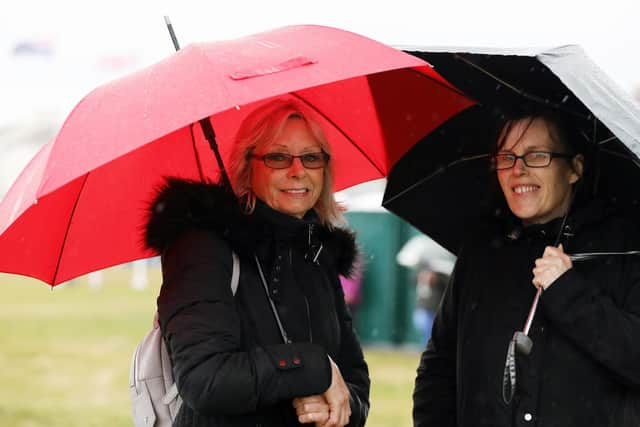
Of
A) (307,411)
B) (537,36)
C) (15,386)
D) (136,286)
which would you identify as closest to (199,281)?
(307,411)

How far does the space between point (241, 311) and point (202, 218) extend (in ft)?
1.05

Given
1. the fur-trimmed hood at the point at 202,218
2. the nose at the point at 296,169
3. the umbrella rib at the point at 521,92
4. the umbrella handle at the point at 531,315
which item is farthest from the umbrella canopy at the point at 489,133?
the fur-trimmed hood at the point at 202,218

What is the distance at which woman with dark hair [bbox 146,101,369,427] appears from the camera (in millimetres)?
3143

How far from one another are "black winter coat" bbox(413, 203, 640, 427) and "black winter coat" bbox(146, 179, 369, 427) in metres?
0.38

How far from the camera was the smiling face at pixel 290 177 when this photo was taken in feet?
11.7

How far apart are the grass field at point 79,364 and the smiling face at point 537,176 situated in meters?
6.01

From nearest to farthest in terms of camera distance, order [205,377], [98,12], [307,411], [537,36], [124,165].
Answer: [205,377] < [307,411] < [124,165] < [537,36] < [98,12]

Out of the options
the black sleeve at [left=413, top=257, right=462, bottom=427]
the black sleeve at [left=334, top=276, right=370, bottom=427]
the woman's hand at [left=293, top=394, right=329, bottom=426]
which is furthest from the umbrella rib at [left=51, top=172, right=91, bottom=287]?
the black sleeve at [left=413, top=257, right=462, bottom=427]

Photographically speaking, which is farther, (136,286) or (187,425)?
(136,286)

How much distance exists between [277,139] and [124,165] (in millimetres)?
651

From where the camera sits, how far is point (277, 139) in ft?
11.8

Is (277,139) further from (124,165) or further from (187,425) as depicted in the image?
(187,425)

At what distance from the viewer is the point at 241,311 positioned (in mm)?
3330

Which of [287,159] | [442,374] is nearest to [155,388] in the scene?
[287,159]
